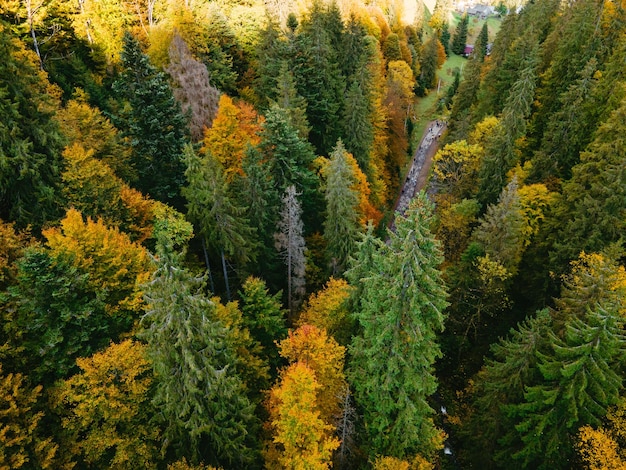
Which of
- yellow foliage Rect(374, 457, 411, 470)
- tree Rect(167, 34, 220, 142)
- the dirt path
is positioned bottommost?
the dirt path

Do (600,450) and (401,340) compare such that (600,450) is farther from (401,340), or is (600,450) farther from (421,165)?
(421,165)

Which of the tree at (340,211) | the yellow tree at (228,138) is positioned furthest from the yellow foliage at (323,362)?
the yellow tree at (228,138)

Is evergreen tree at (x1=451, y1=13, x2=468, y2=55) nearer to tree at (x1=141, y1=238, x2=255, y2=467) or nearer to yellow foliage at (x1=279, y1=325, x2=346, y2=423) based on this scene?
yellow foliage at (x1=279, y1=325, x2=346, y2=423)

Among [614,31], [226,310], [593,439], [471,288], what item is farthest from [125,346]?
[614,31]

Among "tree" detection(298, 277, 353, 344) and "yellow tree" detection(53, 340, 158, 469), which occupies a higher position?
"yellow tree" detection(53, 340, 158, 469)

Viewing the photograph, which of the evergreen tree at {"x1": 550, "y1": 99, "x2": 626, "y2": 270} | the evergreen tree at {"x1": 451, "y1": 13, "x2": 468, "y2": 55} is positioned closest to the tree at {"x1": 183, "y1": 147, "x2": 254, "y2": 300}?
the evergreen tree at {"x1": 550, "y1": 99, "x2": 626, "y2": 270}

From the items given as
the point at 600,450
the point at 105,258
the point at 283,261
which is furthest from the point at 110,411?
the point at 600,450
